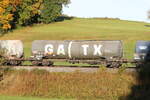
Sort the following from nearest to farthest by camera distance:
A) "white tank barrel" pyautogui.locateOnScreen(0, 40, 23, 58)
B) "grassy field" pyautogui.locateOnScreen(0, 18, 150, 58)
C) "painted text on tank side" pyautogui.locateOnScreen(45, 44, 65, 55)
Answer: "painted text on tank side" pyautogui.locateOnScreen(45, 44, 65, 55) → "white tank barrel" pyautogui.locateOnScreen(0, 40, 23, 58) → "grassy field" pyautogui.locateOnScreen(0, 18, 150, 58)

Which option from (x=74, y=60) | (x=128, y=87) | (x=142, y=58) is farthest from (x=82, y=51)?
(x=128, y=87)

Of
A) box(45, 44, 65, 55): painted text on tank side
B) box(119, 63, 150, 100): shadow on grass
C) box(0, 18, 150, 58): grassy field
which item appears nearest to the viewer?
box(119, 63, 150, 100): shadow on grass

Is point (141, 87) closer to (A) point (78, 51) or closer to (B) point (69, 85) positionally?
(B) point (69, 85)

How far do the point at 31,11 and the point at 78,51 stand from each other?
170ft

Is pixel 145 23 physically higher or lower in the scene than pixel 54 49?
higher

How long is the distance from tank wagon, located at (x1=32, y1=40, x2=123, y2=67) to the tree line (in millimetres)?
41179

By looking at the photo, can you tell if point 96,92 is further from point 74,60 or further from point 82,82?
point 74,60

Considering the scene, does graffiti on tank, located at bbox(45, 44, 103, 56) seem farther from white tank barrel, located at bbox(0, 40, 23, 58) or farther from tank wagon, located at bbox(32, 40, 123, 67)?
white tank barrel, located at bbox(0, 40, 23, 58)

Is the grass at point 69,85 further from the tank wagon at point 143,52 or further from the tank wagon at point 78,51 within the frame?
the tank wagon at point 143,52

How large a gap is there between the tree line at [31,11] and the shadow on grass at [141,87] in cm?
5551

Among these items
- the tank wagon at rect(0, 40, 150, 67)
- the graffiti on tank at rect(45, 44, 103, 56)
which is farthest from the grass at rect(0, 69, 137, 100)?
the graffiti on tank at rect(45, 44, 103, 56)

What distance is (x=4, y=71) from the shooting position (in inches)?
1624

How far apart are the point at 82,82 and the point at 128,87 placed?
4.98 m

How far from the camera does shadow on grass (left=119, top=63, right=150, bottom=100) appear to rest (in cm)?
3328
